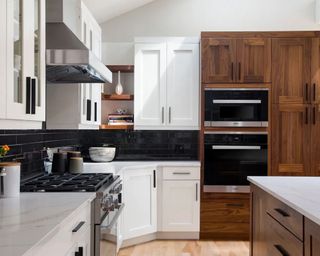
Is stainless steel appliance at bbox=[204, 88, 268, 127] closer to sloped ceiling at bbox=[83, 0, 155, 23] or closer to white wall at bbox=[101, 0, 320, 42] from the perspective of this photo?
white wall at bbox=[101, 0, 320, 42]

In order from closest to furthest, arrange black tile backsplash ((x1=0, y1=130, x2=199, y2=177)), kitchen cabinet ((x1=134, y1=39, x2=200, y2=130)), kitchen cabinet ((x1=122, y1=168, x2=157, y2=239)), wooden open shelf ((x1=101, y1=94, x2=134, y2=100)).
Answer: kitchen cabinet ((x1=122, y1=168, x2=157, y2=239)) → kitchen cabinet ((x1=134, y1=39, x2=200, y2=130)) → wooden open shelf ((x1=101, y1=94, x2=134, y2=100)) → black tile backsplash ((x1=0, y1=130, x2=199, y2=177))

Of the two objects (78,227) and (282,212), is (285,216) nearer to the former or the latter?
(282,212)

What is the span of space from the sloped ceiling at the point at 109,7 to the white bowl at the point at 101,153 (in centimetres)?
154

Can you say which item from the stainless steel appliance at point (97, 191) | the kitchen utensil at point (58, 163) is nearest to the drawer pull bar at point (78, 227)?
the stainless steel appliance at point (97, 191)

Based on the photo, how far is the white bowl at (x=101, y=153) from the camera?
472 cm

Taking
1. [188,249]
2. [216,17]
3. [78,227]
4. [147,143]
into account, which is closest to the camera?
[78,227]

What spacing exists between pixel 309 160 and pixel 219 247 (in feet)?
4.51

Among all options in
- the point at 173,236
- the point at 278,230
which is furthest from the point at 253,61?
the point at 278,230

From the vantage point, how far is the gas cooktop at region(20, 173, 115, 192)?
2.41 metres

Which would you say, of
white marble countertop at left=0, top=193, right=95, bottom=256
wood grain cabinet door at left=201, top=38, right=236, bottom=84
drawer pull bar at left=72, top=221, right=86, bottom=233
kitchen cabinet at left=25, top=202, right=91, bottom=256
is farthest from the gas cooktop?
wood grain cabinet door at left=201, top=38, right=236, bottom=84

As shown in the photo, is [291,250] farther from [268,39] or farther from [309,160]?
[268,39]

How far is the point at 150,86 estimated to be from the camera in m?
4.89

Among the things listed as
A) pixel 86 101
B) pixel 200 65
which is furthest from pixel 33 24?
pixel 200 65

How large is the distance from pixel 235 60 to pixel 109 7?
1.55 m
